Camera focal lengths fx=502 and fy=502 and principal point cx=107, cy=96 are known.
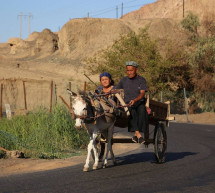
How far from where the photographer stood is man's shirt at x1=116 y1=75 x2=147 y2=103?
1182cm

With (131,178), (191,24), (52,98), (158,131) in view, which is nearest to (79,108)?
(131,178)

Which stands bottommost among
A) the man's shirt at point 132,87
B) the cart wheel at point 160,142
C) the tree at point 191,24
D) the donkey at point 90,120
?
the cart wheel at point 160,142

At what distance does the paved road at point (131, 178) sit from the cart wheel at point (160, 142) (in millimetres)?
224

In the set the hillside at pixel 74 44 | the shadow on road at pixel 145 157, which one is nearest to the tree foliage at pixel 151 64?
the shadow on road at pixel 145 157

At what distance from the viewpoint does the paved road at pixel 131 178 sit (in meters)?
8.61

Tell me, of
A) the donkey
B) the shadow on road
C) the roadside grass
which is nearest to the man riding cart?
the donkey

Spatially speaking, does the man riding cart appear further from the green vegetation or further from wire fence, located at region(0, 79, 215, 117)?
the green vegetation

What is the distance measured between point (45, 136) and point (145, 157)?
147 inches

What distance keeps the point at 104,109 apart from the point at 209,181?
286 centimetres

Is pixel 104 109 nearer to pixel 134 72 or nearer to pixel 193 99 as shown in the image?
pixel 134 72

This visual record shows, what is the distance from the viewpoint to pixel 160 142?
12.8 metres

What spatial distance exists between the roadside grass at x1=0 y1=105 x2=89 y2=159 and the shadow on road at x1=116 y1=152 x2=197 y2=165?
1.98m

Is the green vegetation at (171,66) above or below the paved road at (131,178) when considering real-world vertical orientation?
above

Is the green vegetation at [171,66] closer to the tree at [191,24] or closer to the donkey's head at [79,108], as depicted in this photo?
the tree at [191,24]
